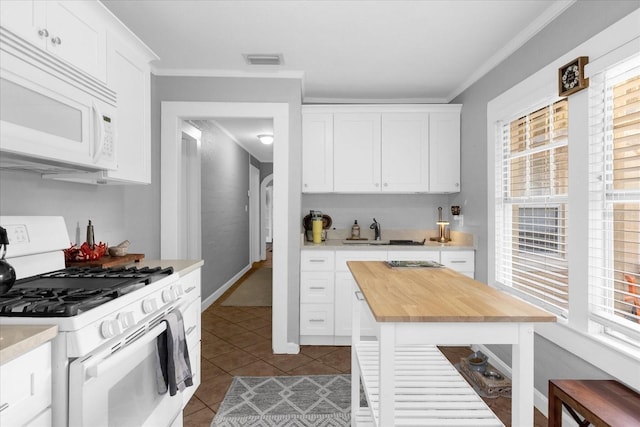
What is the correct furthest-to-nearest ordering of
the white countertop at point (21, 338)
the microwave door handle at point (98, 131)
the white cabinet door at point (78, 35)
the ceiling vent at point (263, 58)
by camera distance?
the ceiling vent at point (263, 58), the microwave door handle at point (98, 131), the white cabinet door at point (78, 35), the white countertop at point (21, 338)

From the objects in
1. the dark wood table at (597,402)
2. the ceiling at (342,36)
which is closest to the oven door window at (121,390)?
the dark wood table at (597,402)

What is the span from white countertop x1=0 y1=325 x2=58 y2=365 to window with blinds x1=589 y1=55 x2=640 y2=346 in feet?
7.77

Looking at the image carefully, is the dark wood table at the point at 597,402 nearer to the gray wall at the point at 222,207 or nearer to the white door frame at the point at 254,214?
the gray wall at the point at 222,207

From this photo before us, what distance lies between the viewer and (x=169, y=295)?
5.81 feet

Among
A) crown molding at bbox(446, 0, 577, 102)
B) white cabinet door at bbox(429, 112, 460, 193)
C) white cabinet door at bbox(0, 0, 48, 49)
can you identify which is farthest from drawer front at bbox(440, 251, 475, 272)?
white cabinet door at bbox(0, 0, 48, 49)

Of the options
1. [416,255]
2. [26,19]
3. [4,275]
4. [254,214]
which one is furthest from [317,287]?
[254,214]

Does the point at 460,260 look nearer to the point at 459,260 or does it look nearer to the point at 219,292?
the point at 459,260

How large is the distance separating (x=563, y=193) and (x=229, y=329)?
329cm

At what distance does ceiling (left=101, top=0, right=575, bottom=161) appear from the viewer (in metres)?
2.21

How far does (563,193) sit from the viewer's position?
2.24 meters

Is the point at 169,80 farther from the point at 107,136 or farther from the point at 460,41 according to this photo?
the point at 460,41

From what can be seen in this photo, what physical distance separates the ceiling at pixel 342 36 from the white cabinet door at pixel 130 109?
409mm

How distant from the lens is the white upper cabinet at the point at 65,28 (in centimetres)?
131

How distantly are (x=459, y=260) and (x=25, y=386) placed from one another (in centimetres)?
324
